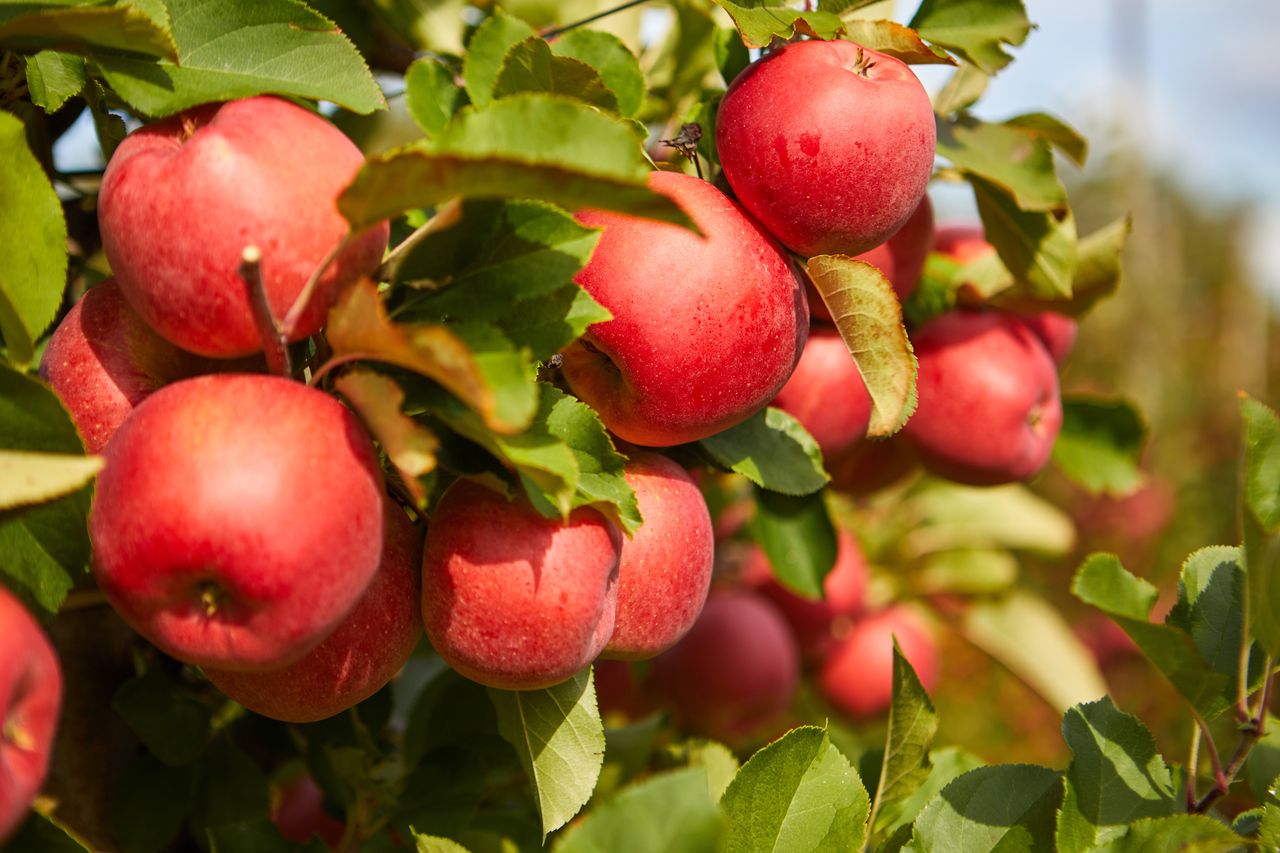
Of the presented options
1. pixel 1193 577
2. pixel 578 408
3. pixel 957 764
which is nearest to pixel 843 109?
pixel 578 408

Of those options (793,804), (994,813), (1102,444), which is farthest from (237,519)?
(1102,444)

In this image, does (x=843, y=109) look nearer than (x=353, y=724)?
Yes

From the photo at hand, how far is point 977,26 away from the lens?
2.68 ft

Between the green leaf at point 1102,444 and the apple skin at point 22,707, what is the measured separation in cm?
102

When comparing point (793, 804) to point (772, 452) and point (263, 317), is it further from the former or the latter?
point (263, 317)

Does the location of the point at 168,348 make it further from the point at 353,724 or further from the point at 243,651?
the point at 353,724

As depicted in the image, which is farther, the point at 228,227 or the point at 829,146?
the point at 829,146

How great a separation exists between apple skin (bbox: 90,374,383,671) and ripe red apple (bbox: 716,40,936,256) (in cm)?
30

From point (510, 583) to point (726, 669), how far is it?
88cm

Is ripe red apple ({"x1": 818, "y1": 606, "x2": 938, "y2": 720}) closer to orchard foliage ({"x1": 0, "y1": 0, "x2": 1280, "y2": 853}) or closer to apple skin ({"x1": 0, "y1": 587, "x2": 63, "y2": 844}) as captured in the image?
orchard foliage ({"x1": 0, "y1": 0, "x2": 1280, "y2": 853})

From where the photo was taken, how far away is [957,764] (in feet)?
2.72

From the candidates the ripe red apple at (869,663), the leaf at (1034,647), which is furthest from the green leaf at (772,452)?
the leaf at (1034,647)

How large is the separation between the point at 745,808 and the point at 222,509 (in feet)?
1.18

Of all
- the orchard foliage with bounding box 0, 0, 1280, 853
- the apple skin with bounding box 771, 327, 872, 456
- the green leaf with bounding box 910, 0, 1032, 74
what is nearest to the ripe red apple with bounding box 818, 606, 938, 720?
the orchard foliage with bounding box 0, 0, 1280, 853
